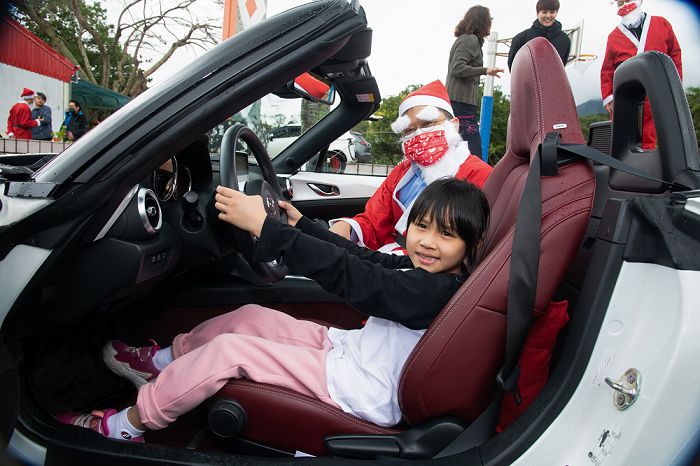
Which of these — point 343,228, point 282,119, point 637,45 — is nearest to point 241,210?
point 343,228

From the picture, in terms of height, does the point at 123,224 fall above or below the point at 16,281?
above

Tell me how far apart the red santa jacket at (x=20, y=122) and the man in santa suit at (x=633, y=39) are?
23.6 feet

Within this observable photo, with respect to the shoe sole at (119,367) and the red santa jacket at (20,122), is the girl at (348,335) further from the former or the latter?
the red santa jacket at (20,122)

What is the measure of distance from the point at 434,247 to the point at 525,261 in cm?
32

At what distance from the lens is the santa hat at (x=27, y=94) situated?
7895 mm

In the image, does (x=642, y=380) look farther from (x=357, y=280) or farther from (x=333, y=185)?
(x=333, y=185)

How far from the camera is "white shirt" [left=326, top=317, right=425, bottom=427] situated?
1.19m

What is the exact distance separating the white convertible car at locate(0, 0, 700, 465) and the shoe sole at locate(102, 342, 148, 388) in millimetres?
275

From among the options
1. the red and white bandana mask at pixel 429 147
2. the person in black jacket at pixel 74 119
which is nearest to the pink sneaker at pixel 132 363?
the red and white bandana mask at pixel 429 147

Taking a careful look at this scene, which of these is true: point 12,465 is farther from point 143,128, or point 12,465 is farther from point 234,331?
point 143,128

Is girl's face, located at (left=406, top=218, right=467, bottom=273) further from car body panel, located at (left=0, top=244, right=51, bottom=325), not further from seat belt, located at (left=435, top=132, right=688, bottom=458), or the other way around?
car body panel, located at (left=0, top=244, right=51, bottom=325)

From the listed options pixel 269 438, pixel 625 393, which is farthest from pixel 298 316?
pixel 625 393

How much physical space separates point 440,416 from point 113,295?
2.70 ft

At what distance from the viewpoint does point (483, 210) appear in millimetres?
1315
